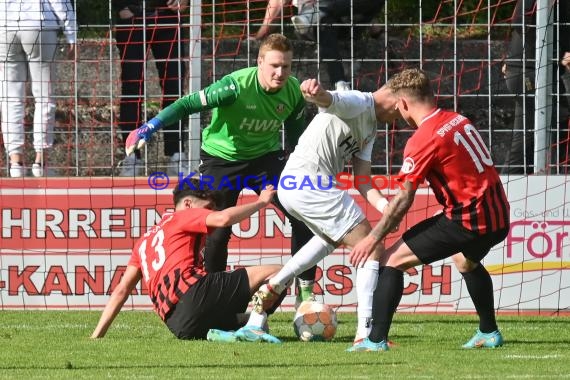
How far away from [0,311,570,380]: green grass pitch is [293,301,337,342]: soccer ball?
0.10 meters

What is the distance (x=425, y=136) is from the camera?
7527 mm

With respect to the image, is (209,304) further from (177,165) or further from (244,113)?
(177,165)

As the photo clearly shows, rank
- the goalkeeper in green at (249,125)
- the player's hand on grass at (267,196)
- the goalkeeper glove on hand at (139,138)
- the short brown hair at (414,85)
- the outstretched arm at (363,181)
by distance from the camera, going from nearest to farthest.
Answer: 1. the short brown hair at (414,85)
2. the player's hand on grass at (267,196)
3. the outstretched arm at (363,181)
4. the goalkeeper glove on hand at (139,138)
5. the goalkeeper in green at (249,125)

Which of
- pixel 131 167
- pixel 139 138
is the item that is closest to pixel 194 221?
pixel 139 138

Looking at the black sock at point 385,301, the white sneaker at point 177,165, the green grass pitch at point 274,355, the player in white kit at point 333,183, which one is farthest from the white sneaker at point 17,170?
the black sock at point 385,301

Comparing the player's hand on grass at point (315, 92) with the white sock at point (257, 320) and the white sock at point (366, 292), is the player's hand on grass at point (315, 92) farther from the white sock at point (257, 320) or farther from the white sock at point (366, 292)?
the white sock at point (257, 320)

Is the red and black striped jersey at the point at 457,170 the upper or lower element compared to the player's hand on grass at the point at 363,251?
upper

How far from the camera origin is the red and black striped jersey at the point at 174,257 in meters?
8.31

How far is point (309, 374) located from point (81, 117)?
6.43 metres

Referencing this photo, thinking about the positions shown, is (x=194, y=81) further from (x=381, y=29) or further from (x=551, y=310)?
(x=551, y=310)

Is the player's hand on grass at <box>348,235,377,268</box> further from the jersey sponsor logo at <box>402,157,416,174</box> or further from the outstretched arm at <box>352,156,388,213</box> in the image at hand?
the outstretched arm at <box>352,156,388,213</box>

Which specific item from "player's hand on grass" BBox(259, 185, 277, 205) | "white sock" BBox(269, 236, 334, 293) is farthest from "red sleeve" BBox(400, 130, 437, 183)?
"white sock" BBox(269, 236, 334, 293)

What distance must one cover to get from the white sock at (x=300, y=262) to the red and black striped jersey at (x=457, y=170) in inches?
37.4

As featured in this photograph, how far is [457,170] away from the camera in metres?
7.65
